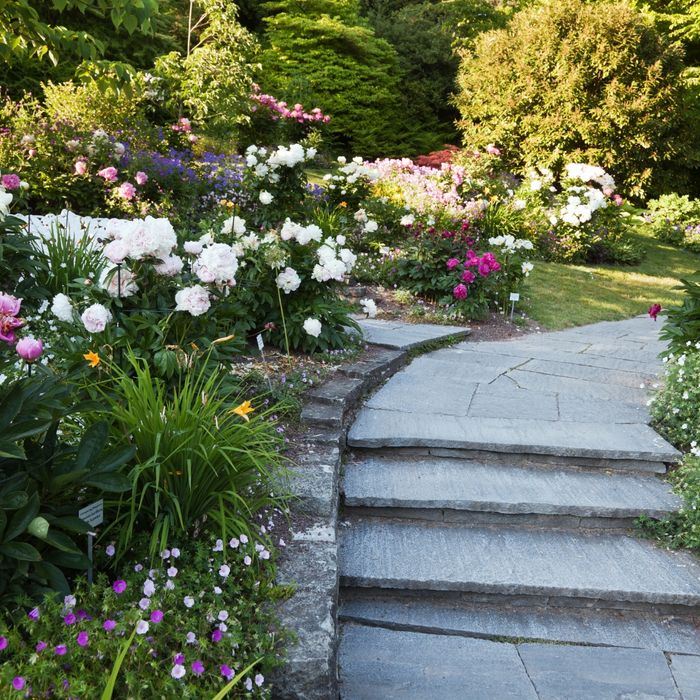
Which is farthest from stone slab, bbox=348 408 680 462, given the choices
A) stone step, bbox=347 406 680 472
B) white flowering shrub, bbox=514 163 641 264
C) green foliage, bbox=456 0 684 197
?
green foliage, bbox=456 0 684 197

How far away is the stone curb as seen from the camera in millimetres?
1793

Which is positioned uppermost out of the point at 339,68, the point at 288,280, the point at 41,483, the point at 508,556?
the point at 339,68

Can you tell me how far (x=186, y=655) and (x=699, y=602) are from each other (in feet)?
6.61

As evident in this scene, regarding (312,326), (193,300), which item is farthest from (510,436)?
Result: (193,300)

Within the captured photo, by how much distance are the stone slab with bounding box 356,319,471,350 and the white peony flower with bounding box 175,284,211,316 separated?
2.31m

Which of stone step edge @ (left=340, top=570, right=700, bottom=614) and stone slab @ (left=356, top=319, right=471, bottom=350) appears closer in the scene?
stone step edge @ (left=340, top=570, right=700, bottom=614)

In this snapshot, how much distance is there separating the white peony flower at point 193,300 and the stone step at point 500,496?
1.07 m

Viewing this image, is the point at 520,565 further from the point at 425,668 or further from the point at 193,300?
the point at 193,300

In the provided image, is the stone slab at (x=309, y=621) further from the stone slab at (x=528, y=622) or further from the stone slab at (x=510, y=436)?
the stone slab at (x=510, y=436)

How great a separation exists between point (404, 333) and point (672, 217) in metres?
10.7

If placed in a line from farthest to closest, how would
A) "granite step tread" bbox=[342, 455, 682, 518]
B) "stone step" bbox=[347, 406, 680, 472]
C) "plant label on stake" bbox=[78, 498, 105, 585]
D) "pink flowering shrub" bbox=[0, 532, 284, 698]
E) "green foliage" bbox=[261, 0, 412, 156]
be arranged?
"green foliage" bbox=[261, 0, 412, 156] → "stone step" bbox=[347, 406, 680, 472] → "granite step tread" bbox=[342, 455, 682, 518] → "plant label on stake" bbox=[78, 498, 105, 585] → "pink flowering shrub" bbox=[0, 532, 284, 698]

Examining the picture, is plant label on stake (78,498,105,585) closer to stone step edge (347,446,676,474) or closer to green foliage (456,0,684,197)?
stone step edge (347,446,676,474)

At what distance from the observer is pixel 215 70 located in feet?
29.3

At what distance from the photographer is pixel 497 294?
21.5ft
